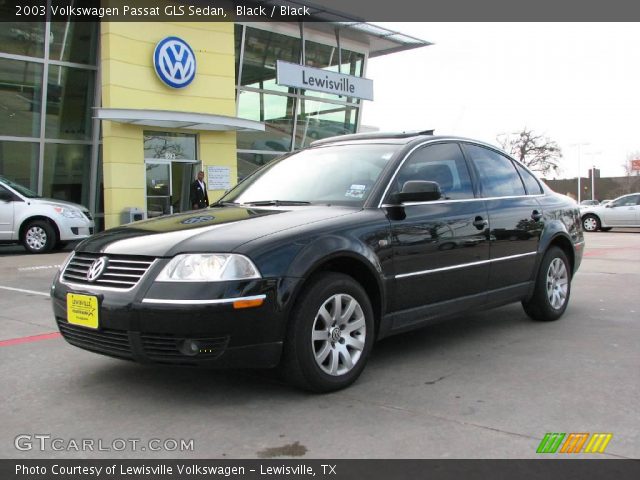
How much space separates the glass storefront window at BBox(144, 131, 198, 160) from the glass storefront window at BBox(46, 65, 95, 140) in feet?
7.41

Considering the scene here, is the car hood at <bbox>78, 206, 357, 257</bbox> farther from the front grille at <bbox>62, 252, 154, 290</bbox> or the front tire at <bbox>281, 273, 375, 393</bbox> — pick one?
the front tire at <bbox>281, 273, 375, 393</bbox>

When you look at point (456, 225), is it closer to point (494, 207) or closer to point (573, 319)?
point (494, 207)

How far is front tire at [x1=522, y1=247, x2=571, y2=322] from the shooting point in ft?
19.1

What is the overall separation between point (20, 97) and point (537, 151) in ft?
161

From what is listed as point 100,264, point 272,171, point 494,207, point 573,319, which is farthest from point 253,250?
point 573,319

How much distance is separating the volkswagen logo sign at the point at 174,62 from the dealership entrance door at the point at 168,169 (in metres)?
1.45

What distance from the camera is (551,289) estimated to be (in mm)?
5992

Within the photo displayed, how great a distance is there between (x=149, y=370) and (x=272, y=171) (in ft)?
6.21

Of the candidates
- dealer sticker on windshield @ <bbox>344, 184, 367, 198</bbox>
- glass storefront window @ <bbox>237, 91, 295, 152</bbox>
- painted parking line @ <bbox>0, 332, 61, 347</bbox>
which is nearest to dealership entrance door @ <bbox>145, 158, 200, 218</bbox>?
glass storefront window @ <bbox>237, 91, 295, 152</bbox>

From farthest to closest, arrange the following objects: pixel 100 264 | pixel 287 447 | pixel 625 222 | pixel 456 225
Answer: pixel 625 222
pixel 456 225
pixel 100 264
pixel 287 447

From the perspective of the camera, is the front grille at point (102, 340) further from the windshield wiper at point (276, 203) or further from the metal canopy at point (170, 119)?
the metal canopy at point (170, 119)

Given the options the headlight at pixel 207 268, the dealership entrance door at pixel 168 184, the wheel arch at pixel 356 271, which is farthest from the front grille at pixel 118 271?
the dealership entrance door at pixel 168 184

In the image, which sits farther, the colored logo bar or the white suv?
the white suv

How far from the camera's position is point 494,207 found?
5293 mm
